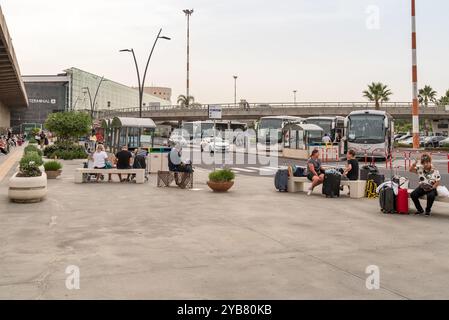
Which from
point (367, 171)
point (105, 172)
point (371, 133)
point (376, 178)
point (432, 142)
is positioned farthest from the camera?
point (432, 142)

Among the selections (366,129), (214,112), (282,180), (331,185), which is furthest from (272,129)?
(331,185)

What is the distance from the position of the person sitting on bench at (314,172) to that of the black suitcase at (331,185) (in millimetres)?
309

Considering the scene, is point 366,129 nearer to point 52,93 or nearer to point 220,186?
point 220,186

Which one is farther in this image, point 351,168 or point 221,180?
point 221,180

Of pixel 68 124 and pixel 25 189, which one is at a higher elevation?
pixel 68 124

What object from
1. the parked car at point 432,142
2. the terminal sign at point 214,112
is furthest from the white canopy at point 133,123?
the parked car at point 432,142

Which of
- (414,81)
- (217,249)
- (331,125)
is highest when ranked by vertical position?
(414,81)

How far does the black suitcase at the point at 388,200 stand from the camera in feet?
36.8

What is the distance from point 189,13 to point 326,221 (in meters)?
96.1

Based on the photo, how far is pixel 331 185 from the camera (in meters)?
14.0

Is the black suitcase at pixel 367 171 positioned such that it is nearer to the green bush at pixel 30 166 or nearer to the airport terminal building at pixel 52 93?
the green bush at pixel 30 166

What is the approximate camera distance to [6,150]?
124ft

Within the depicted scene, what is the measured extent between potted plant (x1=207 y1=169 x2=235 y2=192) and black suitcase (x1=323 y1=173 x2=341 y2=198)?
9.25 ft

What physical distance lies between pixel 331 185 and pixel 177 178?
5079 millimetres
